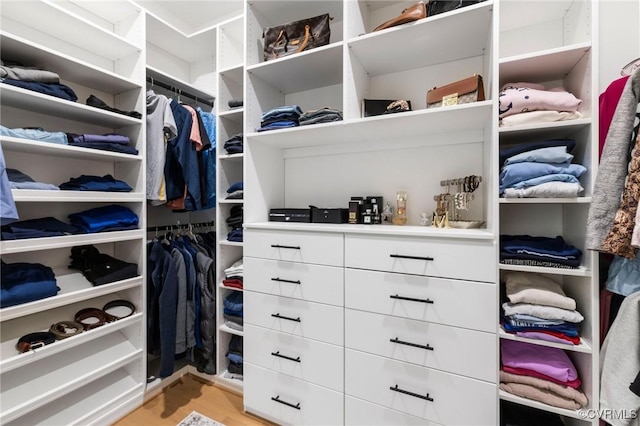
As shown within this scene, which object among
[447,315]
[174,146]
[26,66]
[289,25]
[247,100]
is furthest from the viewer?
[174,146]

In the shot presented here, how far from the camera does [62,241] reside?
1401 millimetres

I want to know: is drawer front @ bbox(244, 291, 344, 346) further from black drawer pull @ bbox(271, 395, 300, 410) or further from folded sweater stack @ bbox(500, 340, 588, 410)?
folded sweater stack @ bbox(500, 340, 588, 410)

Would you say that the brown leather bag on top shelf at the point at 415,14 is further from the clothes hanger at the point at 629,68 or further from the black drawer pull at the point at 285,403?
the black drawer pull at the point at 285,403

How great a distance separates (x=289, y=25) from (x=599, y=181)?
171cm

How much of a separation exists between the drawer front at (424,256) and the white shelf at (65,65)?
1.71 metres

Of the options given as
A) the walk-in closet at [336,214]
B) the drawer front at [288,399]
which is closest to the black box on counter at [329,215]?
the walk-in closet at [336,214]

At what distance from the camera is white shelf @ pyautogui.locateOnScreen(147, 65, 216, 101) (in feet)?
6.10

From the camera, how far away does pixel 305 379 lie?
4.97ft

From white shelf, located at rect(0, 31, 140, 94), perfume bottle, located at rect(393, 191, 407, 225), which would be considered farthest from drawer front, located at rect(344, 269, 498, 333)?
white shelf, located at rect(0, 31, 140, 94)

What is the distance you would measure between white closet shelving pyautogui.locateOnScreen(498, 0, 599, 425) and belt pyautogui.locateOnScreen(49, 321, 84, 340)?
7.02ft

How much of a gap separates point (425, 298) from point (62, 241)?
1819mm

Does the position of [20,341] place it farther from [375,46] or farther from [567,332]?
[567,332]

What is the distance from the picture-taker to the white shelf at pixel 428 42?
4.06 feet

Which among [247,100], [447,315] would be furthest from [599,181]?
[247,100]
